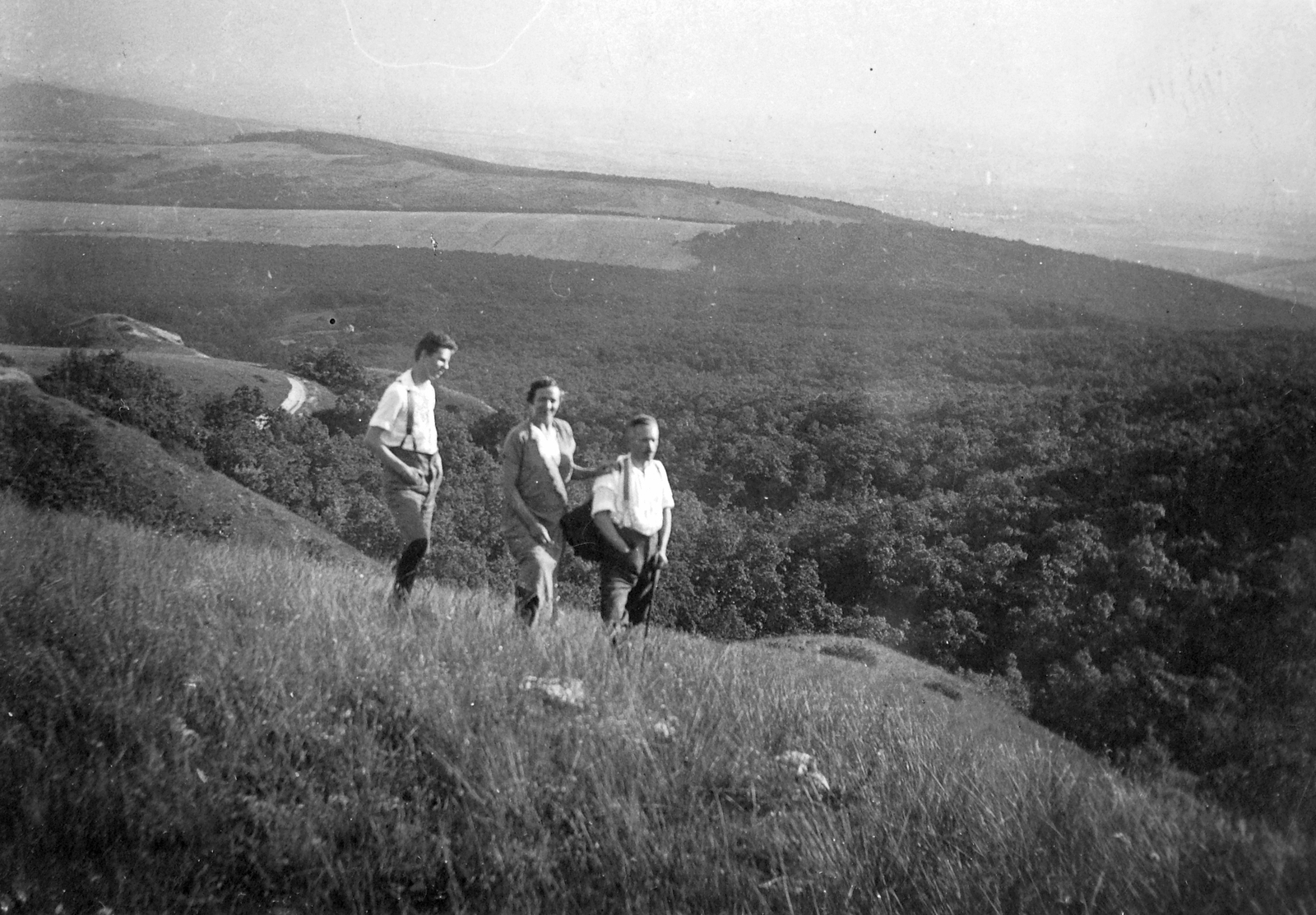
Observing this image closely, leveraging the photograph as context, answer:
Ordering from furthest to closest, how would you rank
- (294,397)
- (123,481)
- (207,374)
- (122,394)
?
(294,397), (207,374), (122,394), (123,481)

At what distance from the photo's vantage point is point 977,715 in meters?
6.49

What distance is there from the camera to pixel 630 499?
500 cm

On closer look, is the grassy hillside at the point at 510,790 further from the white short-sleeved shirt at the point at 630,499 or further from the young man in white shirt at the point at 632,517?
the white short-sleeved shirt at the point at 630,499

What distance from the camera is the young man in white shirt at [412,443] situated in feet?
16.5

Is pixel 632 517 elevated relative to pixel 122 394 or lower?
elevated

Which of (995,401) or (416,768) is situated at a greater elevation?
(995,401)

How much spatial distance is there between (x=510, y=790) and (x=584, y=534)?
1.59 m

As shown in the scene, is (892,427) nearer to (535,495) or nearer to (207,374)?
(535,495)

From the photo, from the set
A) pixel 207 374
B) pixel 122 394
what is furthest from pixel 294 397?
pixel 122 394

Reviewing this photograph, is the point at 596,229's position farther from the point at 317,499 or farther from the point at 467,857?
the point at 467,857

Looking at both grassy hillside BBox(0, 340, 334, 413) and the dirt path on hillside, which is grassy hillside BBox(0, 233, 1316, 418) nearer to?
grassy hillside BBox(0, 340, 334, 413)

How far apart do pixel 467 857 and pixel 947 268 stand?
1106 centimetres

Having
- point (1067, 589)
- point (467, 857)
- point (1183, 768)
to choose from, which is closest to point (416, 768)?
point (467, 857)

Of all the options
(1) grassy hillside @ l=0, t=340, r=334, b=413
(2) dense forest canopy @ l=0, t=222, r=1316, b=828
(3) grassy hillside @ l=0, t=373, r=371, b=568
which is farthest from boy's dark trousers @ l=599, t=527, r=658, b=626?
(1) grassy hillside @ l=0, t=340, r=334, b=413
